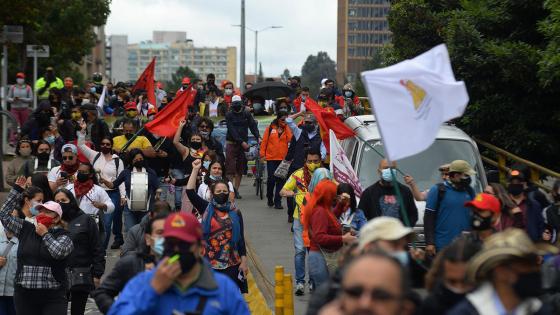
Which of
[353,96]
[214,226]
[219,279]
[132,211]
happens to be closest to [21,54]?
[353,96]

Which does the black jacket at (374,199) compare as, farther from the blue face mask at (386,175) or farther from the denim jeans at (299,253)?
the denim jeans at (299,253)

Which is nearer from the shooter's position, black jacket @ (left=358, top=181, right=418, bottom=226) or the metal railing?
black jacket @ (left=358, top=181, right=418, bottom=226)

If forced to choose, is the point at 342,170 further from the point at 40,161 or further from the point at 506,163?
the point at 506,163

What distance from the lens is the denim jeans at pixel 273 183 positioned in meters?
22.2

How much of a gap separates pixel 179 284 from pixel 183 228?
261 millimetres

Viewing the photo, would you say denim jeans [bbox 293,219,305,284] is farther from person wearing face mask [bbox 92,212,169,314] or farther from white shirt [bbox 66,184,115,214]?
person wearing face mask [bbox 92,212,169,314]

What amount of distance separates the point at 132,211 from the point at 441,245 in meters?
5.98

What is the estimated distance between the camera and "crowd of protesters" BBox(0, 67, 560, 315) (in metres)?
5.63

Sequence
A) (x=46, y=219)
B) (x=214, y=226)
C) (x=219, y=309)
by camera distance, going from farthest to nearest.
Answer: (x=214, y=226) → (x=46, y=219) → (x=219, y=309)

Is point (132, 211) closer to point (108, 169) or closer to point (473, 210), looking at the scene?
point (108, 169)

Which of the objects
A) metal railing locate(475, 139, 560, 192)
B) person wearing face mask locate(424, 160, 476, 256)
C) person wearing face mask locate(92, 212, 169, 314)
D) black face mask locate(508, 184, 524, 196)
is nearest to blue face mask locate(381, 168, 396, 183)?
person wearing face mask locate(424, 160, 476, 256)

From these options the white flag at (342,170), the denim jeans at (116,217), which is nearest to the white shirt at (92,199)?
the denim jeans at (116,217)

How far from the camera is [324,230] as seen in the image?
1204 centimetres

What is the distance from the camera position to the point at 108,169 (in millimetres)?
18109
